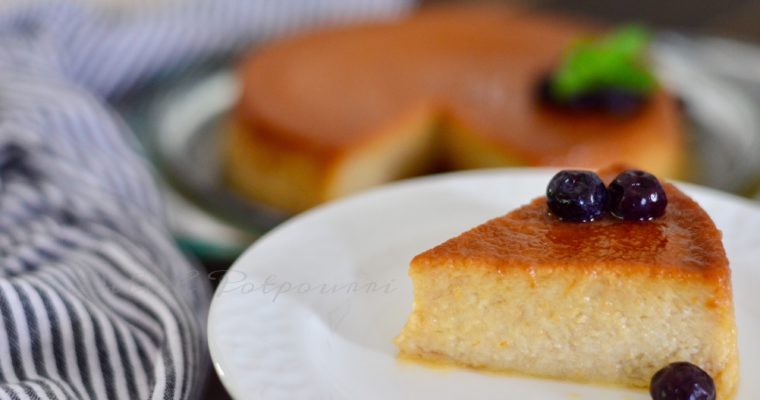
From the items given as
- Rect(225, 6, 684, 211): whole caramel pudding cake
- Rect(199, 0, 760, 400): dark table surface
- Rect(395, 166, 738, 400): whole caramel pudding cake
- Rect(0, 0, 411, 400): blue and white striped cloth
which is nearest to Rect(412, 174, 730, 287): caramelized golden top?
Rect(395, 166, 738, 400): whole caramel pudding cake

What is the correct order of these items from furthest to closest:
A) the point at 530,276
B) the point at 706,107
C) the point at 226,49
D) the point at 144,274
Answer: the point at 226,49 < the point at 706,107 < the point at 144,274 < the point at 530,276

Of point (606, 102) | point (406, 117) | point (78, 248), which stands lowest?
point (78, 248)

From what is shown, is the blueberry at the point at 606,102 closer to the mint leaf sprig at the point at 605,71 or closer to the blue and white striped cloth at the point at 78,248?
the mint leaf sprig at the point at 605,71

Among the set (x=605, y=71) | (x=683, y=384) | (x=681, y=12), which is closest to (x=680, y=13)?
(x=681, y=12)

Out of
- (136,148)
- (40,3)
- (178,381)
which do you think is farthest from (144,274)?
(40,3)

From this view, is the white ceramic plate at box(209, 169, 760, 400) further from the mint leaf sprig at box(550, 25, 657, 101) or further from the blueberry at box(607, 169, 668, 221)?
the mint leaf sprig at box(550, 25, 657, 101)

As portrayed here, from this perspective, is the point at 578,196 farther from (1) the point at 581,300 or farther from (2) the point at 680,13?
(2) the point at 680,13

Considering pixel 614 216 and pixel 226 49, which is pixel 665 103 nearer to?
pixel 614 216

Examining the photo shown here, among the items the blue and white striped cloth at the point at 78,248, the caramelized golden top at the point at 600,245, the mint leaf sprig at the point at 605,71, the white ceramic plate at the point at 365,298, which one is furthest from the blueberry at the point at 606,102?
the blue and white striped cloth at the point at 78,248
